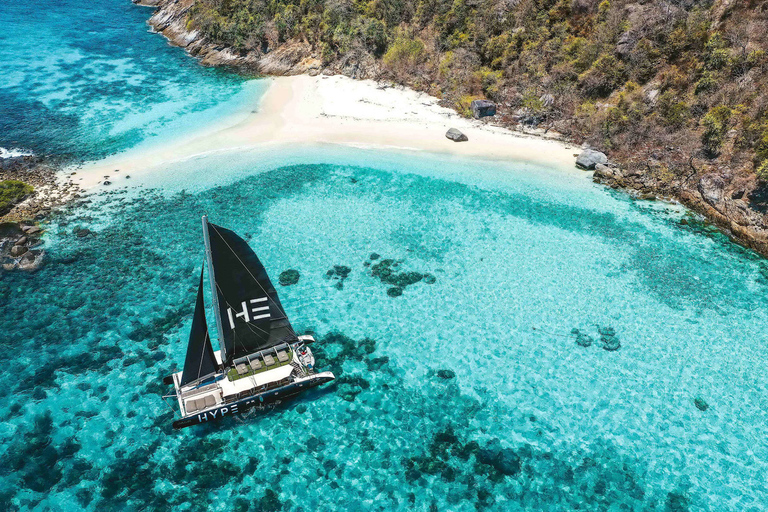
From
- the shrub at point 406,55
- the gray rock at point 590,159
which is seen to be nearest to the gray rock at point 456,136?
the gray rock at point 590,159

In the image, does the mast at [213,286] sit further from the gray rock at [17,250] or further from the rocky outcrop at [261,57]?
the rocky outcrop at [261,57]

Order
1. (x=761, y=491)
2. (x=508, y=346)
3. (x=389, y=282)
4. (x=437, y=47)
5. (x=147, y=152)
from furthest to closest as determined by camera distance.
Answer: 1. (x=437, y=47)
2. (x=147, y=152)
3. (x=389, y=282)
4. (x=508, y=346)
5. (x=761, y=491)

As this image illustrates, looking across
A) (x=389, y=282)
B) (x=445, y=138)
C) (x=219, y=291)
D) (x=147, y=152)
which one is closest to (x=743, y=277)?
(x=389, y=282)

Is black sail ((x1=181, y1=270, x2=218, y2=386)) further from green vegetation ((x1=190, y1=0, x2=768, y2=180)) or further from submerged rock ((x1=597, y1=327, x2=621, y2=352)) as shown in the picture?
green vegetation ((x1=190, y1=0, x2=768, y2=180))

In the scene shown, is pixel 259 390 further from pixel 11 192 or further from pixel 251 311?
pixel 11 192

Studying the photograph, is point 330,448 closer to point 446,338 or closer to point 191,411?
point 191,411

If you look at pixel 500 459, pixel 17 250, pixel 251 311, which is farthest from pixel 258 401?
pixel 17 250
